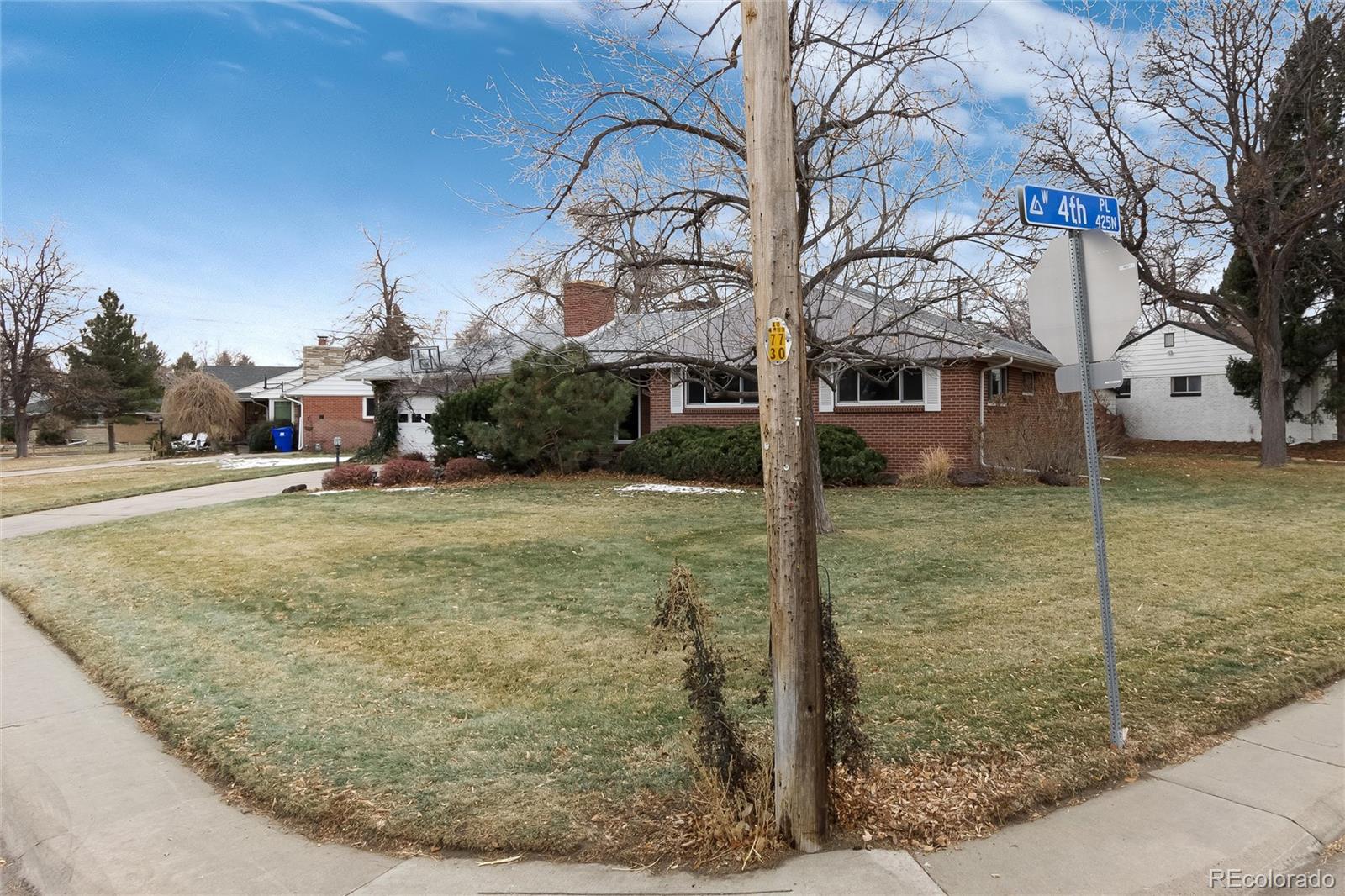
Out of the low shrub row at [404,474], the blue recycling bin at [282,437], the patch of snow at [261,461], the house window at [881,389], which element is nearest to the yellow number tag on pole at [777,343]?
the house window at [881,389]

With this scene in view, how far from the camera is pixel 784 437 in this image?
3.48 m

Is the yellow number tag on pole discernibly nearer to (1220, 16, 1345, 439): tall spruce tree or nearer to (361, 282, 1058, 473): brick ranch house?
(361, 282, 1058, 473): brick ranch house

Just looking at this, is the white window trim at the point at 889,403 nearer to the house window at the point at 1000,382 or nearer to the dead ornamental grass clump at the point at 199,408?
the house window at the point at 1000,382

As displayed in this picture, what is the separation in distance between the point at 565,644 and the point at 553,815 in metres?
2.66

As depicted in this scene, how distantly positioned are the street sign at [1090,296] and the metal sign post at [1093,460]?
0.02 meters

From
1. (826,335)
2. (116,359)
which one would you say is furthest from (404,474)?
(116,359)

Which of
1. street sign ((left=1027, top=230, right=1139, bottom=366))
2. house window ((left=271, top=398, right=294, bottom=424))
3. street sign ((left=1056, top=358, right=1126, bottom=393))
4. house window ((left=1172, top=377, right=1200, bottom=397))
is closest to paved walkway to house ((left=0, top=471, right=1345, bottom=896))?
street sign ((left=1056, top=358, right=1126, bottom=393))

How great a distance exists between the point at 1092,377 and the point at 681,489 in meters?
12.8

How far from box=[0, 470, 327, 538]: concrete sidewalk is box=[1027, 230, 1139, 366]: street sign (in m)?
14.5

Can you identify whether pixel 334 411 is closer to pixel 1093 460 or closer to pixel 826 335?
pixel 826 335

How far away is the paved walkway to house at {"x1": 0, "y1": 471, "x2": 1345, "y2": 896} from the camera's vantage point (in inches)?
124

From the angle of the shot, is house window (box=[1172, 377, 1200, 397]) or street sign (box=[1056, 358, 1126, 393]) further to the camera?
house window (box=[1172, 377, 1200, 397])

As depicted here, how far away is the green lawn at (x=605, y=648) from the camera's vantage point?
3943mm

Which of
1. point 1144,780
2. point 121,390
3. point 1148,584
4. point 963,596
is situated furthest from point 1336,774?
point 121,390
